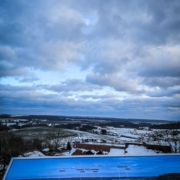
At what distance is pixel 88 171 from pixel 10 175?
1323 mm

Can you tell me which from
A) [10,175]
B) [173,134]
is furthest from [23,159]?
[173,134]

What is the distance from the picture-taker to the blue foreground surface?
8.30 ft

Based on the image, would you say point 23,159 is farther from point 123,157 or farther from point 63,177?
point 123,157

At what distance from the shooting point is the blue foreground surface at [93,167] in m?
2.53

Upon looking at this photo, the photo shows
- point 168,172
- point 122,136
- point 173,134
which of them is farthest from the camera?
point 122,136

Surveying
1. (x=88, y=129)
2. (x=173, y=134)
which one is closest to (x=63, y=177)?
(x=173, y=134)

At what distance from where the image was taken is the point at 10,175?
2555 millimetres

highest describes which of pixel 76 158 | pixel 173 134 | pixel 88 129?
pixel 76 158

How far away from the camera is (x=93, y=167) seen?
108 inches

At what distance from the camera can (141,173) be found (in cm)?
260

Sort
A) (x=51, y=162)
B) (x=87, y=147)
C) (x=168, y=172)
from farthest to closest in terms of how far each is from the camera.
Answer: (x=87, y=147)
(x=51, y=162)
(x=168, y=172)

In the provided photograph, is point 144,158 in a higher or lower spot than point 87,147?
higher

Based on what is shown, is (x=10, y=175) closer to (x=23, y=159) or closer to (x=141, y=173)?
(x=23, y=159)

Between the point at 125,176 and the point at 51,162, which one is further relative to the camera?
the point at 51,162
